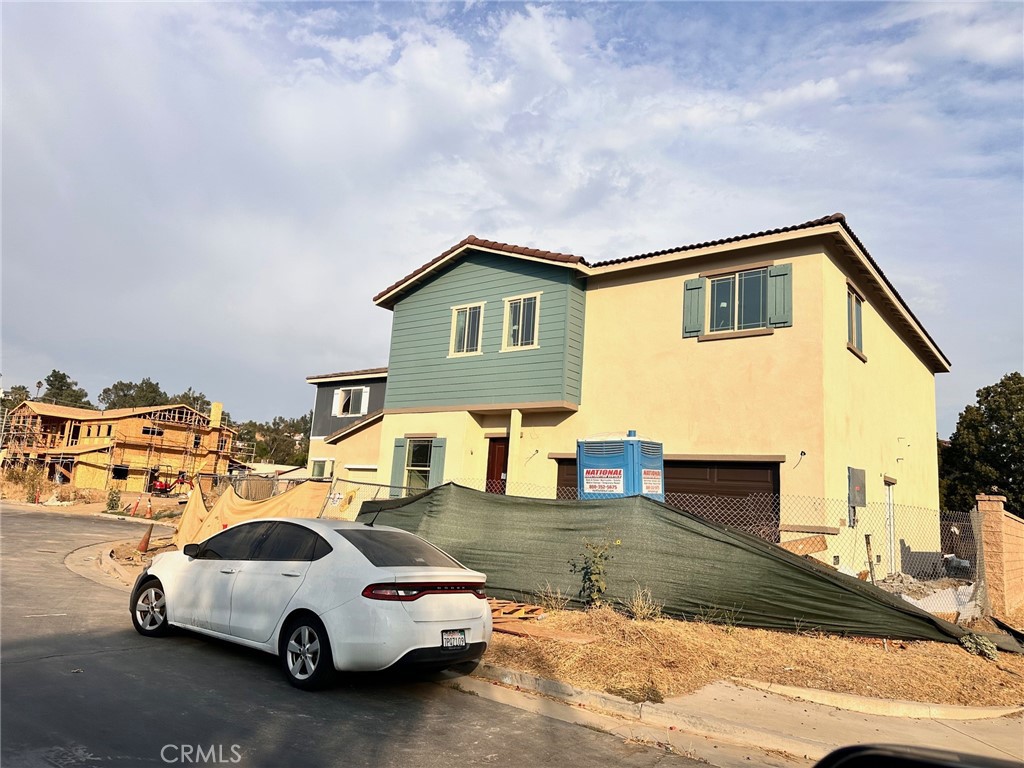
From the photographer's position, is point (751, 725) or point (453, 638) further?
point (453, 638)

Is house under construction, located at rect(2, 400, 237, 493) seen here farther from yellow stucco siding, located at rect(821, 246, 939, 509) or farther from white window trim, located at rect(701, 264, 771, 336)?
yellow stucco siding, located at rect(821, 246, 939, 509)

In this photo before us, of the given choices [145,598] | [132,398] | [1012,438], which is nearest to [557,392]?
[145,598]

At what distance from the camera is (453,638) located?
637 cm

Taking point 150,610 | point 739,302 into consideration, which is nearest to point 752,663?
point 150,610

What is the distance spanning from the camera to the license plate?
20.7 feet

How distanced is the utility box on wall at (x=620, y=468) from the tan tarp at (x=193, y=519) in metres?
8.52

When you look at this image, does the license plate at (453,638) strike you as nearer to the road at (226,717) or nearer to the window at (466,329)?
the road at (226,717)

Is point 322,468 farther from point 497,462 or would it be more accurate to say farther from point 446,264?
point 446,264

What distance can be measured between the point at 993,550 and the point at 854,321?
5.02 metres

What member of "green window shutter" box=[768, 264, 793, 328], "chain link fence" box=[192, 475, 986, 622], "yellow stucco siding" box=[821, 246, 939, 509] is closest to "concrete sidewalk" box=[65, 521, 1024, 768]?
"chain link fence" box=[192, 475, 986, 622]

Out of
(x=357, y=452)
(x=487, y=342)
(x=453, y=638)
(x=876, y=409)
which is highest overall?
(x=487, y=342)

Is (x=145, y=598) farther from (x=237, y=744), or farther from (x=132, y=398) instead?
(x=132, y=398)

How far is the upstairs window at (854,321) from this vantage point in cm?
1366

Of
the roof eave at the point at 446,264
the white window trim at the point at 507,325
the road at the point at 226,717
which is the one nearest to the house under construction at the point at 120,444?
the roof eave at the point at 446,264
